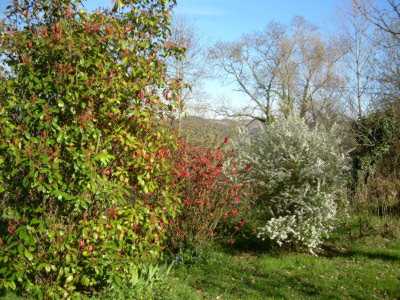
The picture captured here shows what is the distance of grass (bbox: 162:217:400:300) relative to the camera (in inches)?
223

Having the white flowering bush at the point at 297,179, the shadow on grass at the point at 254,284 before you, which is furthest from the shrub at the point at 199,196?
the white flowering bush at the point at 297,179

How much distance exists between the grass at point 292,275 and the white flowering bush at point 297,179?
45 centimetres

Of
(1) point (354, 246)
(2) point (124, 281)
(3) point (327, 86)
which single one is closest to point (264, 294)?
(2) point (124, 281)

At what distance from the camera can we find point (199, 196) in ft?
22.5

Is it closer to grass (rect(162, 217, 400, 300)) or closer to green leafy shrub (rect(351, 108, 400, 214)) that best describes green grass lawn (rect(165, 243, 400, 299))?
grass (rect(162, 217, 400, 300))

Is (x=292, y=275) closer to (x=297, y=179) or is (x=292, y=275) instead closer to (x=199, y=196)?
(x=199, y=196)

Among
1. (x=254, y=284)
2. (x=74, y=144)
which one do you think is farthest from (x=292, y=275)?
(x=74, y=144)

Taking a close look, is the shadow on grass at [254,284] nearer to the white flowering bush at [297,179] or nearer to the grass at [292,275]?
the grass at [292,275]

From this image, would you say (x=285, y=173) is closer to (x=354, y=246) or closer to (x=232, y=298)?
(x=354, y=246)

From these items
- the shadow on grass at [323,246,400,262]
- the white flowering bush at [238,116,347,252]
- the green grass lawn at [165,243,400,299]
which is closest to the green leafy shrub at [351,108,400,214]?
the shadow on grass at [323,246,400,262]

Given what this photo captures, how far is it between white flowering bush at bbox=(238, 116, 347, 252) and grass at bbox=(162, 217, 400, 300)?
0.45 meters

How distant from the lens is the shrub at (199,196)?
6.79 m

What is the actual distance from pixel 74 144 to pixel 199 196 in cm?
318

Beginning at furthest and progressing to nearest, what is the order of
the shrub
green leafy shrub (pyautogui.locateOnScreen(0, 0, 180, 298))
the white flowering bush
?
the white flowering bush → the shrub → green leafy shrub (pyautogui.locateOnScreen(0, 0, 180, 298))
